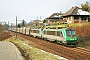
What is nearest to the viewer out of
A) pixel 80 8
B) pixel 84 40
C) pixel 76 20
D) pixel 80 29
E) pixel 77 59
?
pixel 77 59

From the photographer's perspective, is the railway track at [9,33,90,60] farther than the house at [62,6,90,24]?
No

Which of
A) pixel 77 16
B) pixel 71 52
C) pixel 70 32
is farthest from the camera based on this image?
pixel 77 16

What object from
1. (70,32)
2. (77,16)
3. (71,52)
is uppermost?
(77,16)

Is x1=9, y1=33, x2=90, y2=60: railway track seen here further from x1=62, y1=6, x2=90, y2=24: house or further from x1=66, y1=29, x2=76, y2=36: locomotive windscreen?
x1=62, y1=6, x2=90, y2=24: house

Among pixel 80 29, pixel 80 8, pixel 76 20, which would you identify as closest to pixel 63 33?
pixel 80 29

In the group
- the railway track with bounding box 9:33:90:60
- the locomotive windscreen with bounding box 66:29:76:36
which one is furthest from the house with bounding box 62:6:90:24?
the railway track with bounding box 9:33:90:60

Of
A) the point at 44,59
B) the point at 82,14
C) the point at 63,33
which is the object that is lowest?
the point at 44,59

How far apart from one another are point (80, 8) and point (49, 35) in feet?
91.0

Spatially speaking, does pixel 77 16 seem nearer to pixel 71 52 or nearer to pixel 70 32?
pixel 70 32

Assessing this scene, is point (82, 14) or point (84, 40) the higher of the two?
point (82, 14)

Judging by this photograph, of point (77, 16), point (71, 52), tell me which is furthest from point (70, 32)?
point (77, 16)

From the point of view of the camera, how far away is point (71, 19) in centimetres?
5709

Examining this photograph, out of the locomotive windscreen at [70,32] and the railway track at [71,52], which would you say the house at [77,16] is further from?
the railway track at [71,52]

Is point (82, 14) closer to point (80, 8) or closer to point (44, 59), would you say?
point (80, 8)
